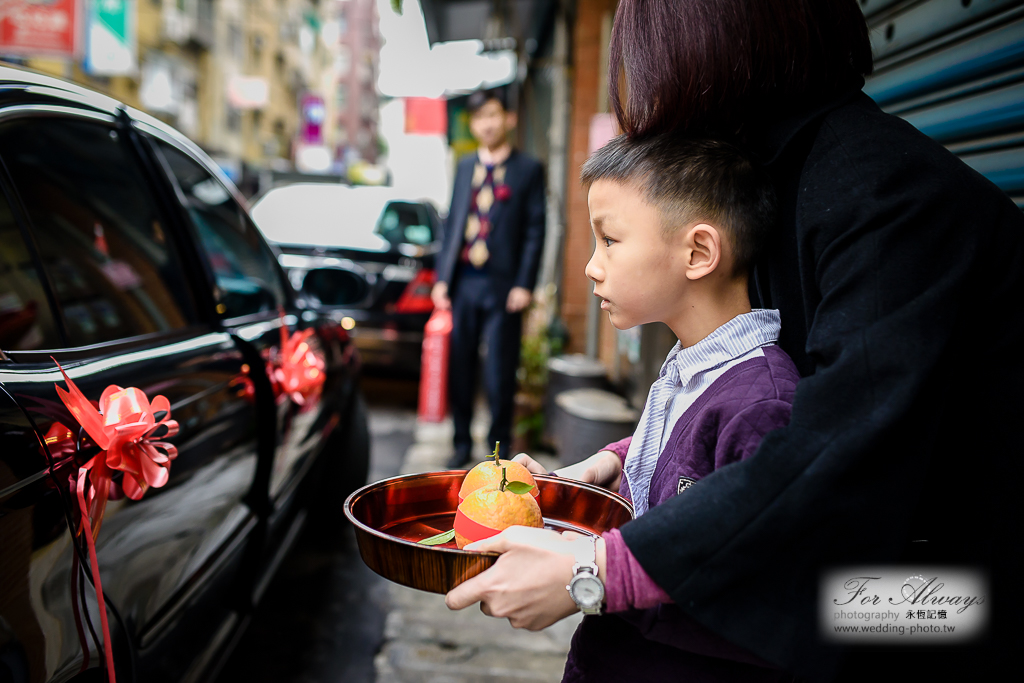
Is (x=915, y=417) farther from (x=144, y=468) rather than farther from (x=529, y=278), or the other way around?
(x=529, y=278)

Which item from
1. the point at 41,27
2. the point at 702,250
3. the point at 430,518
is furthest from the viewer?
the point at 41,27

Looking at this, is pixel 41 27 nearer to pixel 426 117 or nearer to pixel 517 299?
pixel 426 117

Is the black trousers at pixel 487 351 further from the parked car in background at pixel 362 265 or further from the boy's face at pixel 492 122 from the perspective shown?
the parked car in background at pixel 362 265

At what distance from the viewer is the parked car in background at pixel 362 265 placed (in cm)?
582

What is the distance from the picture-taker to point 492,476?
3.65 feet

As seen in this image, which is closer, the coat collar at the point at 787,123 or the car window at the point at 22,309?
the coat collar at the point at 787,123

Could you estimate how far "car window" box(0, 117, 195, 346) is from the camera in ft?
6.65

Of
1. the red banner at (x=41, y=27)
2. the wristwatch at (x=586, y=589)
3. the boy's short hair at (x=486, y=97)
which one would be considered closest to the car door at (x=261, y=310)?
the wristwatch at (x=586, y=589)

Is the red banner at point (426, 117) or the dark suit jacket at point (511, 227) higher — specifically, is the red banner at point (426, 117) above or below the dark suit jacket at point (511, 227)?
above

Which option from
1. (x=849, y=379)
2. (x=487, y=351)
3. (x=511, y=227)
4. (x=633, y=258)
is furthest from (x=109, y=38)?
(x=849, y=379)

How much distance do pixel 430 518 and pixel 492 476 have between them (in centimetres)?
16

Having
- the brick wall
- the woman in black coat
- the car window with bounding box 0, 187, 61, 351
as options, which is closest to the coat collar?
the woman in black coat

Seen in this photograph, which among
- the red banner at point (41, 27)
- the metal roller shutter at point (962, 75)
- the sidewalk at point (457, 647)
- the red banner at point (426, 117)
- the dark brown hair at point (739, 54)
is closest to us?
the dark brown hair at point (739, 54)

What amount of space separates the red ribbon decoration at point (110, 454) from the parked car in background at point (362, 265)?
439 cm
